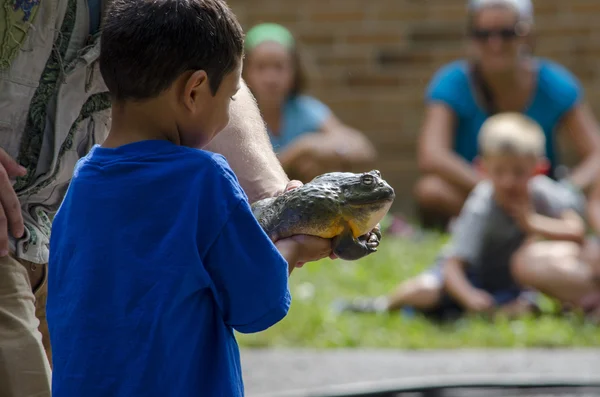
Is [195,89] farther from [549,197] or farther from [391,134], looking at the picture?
[391,134]

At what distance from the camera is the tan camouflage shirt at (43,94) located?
2.48 metres

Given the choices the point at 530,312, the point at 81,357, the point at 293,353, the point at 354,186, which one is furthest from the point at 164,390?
the point at 530,312

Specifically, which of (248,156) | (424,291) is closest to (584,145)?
(424,291)

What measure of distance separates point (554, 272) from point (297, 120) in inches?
106

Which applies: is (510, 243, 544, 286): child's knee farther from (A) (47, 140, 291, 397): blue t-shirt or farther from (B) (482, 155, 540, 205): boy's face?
(A) (47, 140, 291, 397): blue t-shirt

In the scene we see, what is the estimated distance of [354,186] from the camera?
2.24 meters

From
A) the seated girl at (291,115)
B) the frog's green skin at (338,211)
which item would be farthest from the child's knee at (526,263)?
the frog's green skin at (338,211)

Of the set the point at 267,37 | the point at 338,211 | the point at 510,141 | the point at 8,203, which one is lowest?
the point at 267,37

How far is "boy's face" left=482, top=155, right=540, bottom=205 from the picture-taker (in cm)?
677

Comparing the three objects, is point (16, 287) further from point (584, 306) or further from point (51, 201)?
point (584, 306)

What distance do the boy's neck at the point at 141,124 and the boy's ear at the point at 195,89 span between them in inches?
1.8

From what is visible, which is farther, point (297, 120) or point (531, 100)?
point (297, 120)

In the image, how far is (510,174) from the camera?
678 cm

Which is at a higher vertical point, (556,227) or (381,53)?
(556,227)
